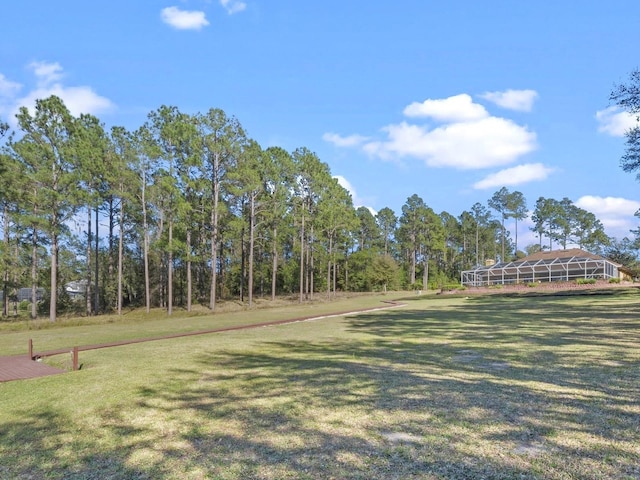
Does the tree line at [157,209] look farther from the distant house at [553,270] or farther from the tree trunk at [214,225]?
the distant house at [553,270]

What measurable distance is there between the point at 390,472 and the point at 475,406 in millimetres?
1918

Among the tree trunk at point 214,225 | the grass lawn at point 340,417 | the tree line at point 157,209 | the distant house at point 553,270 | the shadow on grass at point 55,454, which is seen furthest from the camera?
the distant house at point 553,270

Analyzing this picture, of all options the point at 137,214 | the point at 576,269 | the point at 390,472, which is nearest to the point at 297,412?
the point at 390,472

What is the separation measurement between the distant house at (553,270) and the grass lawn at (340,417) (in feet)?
148

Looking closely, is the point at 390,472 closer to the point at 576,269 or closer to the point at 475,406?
the point at 475,406

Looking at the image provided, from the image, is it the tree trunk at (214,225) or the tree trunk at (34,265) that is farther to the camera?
the tree trunk at (214,225)

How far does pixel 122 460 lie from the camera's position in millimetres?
3709

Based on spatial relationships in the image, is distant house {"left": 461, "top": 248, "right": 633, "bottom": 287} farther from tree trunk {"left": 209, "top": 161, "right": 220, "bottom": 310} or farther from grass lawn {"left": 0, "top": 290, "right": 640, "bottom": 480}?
grass lawn {"left": 0, "top": 290, "right": 640, "bottom": 480}

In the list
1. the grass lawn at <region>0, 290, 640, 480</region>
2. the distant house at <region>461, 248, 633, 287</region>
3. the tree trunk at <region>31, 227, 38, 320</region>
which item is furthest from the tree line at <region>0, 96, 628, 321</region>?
the grass lawn at <region>0, 290, 640, 480</region>

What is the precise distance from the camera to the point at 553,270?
4966 cm

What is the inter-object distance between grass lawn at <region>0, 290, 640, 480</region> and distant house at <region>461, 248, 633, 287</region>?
148 ft

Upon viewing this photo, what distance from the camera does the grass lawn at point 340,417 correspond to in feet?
11.0

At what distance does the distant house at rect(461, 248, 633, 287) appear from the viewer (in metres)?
47.0

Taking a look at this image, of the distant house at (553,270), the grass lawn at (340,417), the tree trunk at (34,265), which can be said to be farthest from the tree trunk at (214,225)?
the distant house at (553,270)
